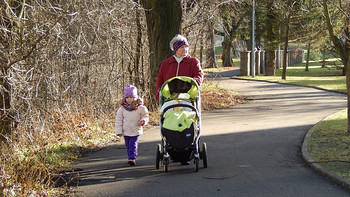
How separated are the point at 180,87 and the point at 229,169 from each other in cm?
155

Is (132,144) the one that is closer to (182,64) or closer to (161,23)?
(182,64)

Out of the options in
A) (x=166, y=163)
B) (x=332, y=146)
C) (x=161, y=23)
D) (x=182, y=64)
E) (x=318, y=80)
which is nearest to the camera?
(x=166, y=163)

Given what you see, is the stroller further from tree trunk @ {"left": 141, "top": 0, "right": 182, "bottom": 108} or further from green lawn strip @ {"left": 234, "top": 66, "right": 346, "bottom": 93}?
green lawn strip @ {"left": 234, "top": 66, "right": 346, "bottom": 93}

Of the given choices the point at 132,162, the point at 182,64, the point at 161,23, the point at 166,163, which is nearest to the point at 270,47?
the point at 161,23

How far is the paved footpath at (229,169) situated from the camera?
263 inches

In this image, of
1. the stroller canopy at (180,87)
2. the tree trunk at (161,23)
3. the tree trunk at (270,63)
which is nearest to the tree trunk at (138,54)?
the tree trunk at (161,23)

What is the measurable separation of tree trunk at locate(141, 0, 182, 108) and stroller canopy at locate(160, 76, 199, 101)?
21.7 ft

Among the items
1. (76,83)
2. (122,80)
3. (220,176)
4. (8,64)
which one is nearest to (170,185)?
(220,176)

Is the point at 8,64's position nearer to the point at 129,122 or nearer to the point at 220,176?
the point at 129,122

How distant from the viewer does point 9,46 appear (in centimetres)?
807

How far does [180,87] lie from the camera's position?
7.81 metres

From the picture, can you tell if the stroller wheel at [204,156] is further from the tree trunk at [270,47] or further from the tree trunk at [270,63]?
the tree trunk at [270,63]

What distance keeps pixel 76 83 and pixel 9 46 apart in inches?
166

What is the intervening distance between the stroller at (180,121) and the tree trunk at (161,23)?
262 inches
